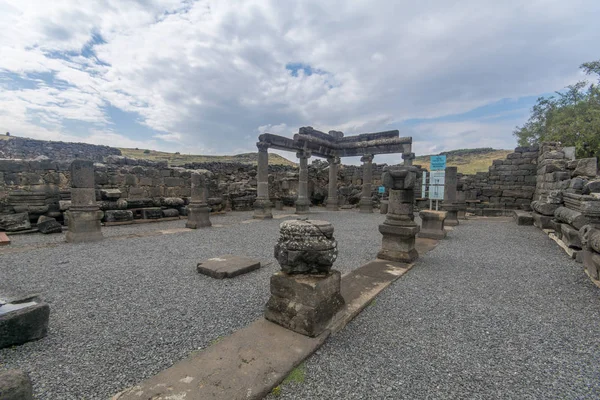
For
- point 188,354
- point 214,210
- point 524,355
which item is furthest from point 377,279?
point 214,210

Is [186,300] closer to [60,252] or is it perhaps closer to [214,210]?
[60,252]

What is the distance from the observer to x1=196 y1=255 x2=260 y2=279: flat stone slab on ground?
437cm

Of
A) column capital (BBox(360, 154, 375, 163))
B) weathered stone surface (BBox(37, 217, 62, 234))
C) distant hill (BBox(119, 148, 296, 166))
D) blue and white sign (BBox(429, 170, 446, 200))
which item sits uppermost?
distant hill (BBox(119, 148, 296, 166))

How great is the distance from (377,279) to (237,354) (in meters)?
2.64

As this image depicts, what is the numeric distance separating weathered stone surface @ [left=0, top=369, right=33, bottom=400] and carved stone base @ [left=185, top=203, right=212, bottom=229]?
807 centimetres

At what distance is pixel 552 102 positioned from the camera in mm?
20516

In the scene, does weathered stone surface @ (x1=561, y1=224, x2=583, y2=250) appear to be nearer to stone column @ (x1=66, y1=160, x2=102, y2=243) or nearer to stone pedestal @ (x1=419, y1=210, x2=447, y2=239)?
stone pedestal @ (x1=419, y1=210, x2=447, y2=239)

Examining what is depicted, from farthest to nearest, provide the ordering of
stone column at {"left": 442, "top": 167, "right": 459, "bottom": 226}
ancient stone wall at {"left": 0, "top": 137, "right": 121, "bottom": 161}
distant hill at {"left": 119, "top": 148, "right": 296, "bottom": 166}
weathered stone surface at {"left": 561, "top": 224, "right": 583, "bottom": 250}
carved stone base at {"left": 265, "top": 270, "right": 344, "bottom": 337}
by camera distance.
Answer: distant hill at {"left": 119, "top": 148, "right": 296, "bottom": 166} < ancient stone wall at {"left": 0, "top": 137, "right": 121, "bottom": 161} < stone column at {"left": 442, "top": 167, "right": 459, "bottom": 226} < weathered stone surface at {"left": 561, "top": 224, "right": 583, "bottom": 250} < carved stone base at {"left": 265, "top": 270, "right": 344, "bottom": 337}

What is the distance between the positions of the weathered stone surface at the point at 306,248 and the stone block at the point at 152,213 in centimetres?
943

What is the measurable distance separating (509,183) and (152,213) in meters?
17.2

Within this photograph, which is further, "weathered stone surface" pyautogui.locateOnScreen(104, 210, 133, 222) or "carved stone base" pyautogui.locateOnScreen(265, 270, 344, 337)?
"weathered stone surface" pyautogui.locateOnScreen(104, 210, 133, 222)

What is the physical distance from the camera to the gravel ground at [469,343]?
1998 millimetres

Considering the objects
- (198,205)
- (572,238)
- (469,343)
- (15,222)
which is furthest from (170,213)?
(572,238)

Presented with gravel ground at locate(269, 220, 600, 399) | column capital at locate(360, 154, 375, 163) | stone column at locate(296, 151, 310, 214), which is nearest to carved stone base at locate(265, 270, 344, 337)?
gravel ground at locate(269, 220, 600, 399)
